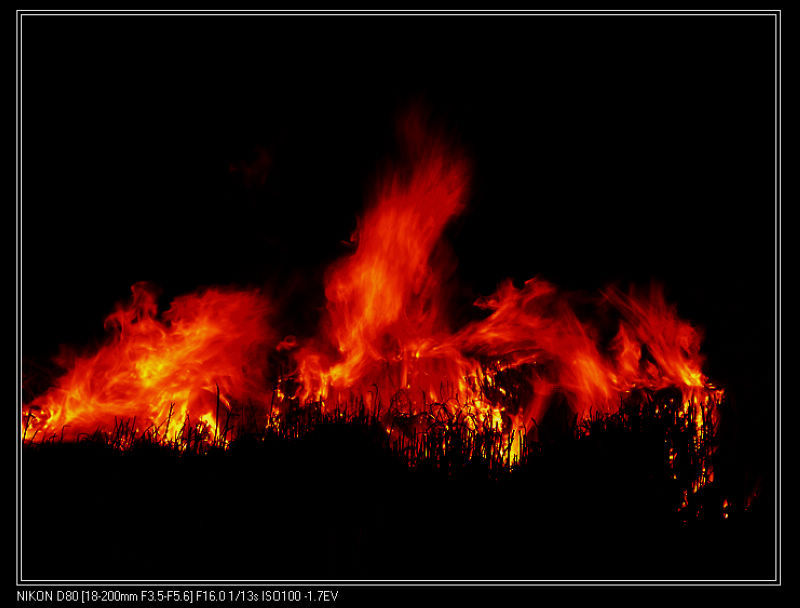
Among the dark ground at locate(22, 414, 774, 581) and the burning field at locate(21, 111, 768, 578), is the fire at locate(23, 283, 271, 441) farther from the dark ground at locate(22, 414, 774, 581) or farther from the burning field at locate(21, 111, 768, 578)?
the dark ground at locate(22, 414, 774, 581)

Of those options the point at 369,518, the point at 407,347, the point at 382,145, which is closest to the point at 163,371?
the point at 407,347

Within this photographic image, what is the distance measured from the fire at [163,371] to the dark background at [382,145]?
0.60m

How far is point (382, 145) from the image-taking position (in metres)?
6.97

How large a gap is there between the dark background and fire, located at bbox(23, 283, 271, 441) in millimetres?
604

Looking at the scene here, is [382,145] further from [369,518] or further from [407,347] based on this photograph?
[369,518]

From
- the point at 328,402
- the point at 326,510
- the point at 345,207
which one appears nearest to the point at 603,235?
the point at 345,207

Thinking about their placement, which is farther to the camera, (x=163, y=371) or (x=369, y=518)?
(x=163, y=371)

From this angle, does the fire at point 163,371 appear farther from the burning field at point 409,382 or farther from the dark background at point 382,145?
the dark background at point 382,145

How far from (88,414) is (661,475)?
5.07 m

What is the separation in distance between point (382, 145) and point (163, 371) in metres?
3.23

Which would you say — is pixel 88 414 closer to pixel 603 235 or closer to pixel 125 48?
pixel 125 48

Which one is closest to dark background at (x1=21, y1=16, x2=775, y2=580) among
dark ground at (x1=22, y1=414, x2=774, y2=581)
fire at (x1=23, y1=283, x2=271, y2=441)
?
fire at (x1=23, y1=283, x2=271, y2=441)

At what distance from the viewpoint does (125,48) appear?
7.18 meters

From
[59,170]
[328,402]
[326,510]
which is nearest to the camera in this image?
A: [326,510]
